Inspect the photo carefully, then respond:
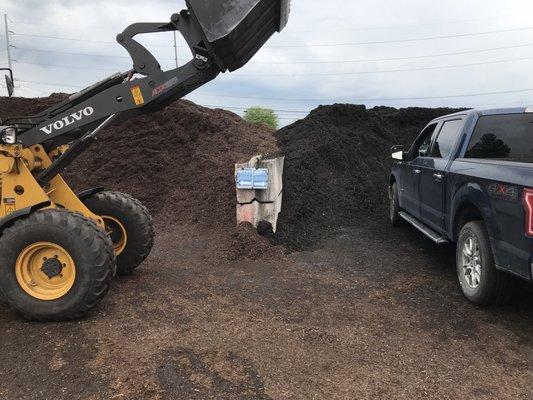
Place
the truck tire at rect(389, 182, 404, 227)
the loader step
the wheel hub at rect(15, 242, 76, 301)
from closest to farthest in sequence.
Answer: the wheel hub at rect(15, 242, 76, 301)
the loader step
the truck tire at rect(389, 182, 404, 227)

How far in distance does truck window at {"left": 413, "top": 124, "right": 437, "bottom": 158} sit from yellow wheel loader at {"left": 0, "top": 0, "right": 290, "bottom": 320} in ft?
10.6

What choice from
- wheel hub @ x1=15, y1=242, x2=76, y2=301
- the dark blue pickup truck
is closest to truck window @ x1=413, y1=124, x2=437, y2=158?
the dark blue pickup truck

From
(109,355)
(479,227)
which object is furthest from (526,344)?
(109,355)

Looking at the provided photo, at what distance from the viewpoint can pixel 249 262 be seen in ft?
22.4

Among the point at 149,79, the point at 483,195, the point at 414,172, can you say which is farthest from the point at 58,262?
the point at 414,172

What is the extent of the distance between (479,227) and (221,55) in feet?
9.73

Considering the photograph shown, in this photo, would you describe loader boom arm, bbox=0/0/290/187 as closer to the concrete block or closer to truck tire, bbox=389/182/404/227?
the concrete block

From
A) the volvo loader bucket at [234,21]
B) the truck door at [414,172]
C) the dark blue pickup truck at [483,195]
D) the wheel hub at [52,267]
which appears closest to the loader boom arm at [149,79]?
the volvo loader bucket at [234,21]

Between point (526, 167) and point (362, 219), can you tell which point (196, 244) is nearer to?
point (362, 219)

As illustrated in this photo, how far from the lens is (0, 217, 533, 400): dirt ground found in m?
3.48

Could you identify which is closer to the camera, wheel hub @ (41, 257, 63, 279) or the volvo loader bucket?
the volvo loader bucket

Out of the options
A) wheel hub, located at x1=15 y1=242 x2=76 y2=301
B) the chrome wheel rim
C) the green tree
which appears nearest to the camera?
wheel hub, located at x1=15 y1=242 x2=76 y2=301

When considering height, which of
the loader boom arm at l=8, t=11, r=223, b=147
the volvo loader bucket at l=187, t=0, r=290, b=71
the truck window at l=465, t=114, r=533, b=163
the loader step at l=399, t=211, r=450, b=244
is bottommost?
the loader step at l=399, t=211, r=450, b=244

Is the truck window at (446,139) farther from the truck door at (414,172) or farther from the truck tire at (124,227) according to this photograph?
the truck tire at (124,227)
